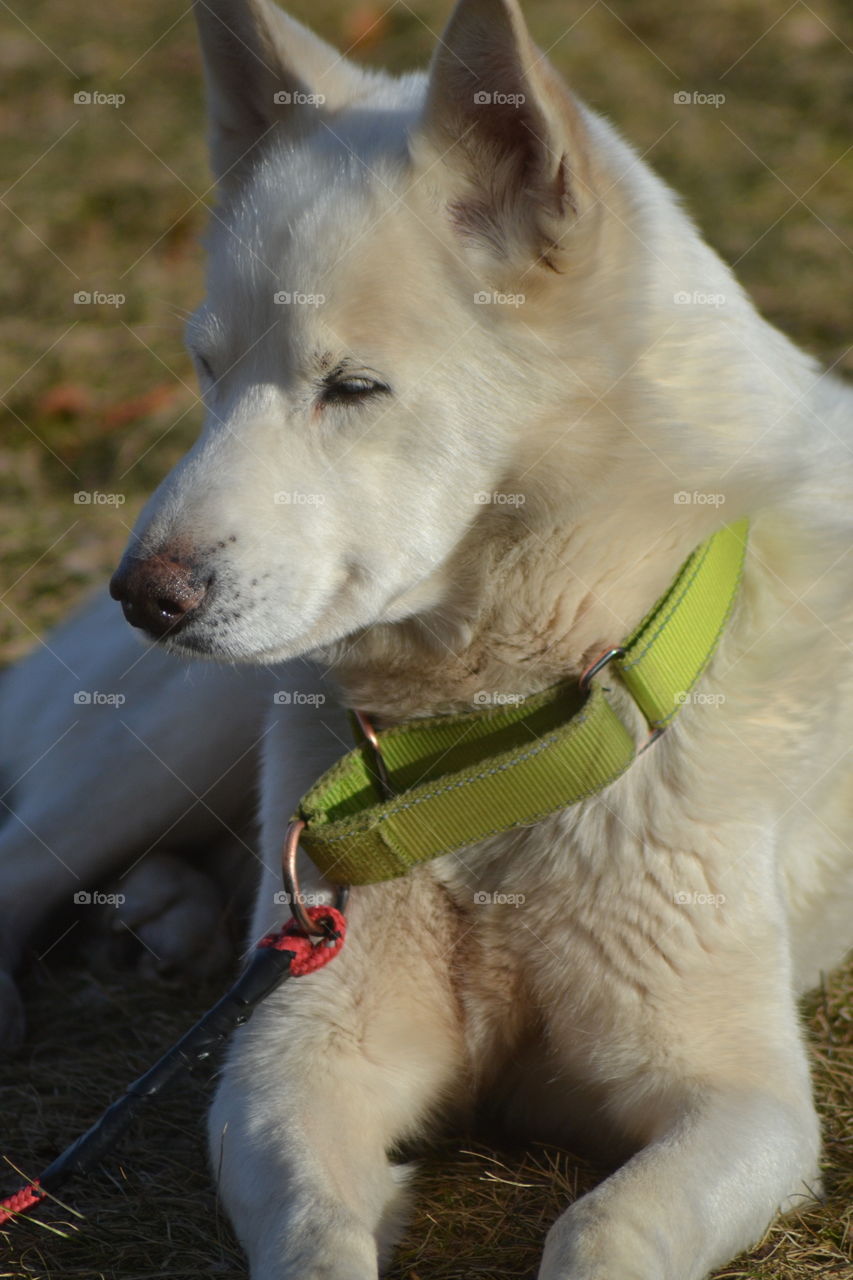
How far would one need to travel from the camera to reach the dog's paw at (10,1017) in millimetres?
2900

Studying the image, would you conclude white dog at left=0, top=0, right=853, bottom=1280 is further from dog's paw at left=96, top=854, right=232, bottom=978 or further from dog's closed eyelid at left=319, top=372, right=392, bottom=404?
dog's paw at left=96, top=854, right=232, bottom=978

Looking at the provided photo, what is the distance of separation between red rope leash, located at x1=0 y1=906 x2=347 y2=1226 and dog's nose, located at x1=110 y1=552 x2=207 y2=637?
0.55 meters

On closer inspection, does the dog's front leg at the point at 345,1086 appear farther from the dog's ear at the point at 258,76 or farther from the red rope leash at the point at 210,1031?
the dog's ear at the point at 258,76

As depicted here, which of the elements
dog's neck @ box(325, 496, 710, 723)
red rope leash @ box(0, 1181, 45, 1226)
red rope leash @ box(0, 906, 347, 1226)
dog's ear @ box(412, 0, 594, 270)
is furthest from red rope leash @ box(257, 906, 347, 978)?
dog's ear @ box(412, 0, 594, 270)

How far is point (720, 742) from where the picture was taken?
2252mm

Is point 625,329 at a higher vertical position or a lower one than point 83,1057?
higher

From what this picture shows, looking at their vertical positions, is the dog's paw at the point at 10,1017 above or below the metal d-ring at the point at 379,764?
below

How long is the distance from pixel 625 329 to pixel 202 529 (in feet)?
Answer: 2.42

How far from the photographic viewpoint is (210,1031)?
7.04ft

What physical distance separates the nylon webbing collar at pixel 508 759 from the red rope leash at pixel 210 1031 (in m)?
0.12

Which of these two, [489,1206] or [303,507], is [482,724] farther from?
[489,1206]

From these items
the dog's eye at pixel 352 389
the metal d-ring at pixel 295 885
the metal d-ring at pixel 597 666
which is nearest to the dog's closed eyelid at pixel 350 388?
the dog's eye at pixel 352 389

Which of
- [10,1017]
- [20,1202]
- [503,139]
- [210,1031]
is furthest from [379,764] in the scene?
[10,1017]

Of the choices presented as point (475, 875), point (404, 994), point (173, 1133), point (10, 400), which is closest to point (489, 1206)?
point (404, 994)
